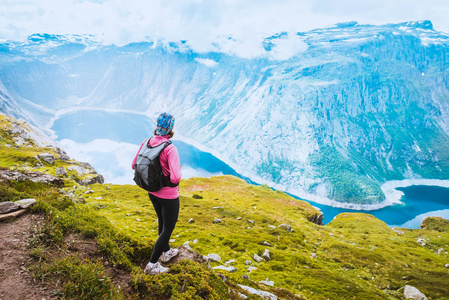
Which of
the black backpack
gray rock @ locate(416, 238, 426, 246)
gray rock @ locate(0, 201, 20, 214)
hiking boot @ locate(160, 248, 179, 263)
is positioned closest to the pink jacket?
the black backpack

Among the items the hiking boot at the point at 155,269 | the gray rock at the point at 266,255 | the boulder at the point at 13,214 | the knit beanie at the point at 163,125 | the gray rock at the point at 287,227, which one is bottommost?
the gray rock at the point at 287,227

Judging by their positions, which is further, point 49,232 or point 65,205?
Answer: point 65,205

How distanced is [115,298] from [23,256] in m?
3.03

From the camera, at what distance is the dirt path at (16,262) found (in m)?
5.43

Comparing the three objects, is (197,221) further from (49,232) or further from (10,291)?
(10,291)

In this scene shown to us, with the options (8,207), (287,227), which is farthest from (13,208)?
(287,227)

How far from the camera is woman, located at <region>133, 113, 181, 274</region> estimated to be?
7.27 metres

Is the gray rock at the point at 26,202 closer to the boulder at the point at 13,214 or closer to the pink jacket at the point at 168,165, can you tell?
the boulder at the point at 13,214

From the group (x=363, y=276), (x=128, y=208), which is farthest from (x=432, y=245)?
(x=128, y=208)

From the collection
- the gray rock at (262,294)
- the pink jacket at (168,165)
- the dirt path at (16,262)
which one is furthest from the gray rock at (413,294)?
the dirt path at (16,262)

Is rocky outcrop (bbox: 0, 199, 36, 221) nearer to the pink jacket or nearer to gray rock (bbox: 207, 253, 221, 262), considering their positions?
the pink jacket

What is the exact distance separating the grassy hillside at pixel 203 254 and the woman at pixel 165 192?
63cm

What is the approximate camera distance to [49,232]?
7.56 m

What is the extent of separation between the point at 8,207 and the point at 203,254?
11.7 metres
